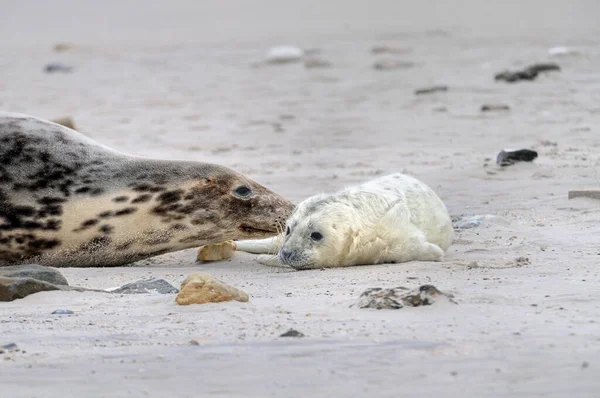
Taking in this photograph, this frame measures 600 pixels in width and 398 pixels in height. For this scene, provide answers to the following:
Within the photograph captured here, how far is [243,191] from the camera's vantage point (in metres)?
5.64

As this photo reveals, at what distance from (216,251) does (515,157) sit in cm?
292

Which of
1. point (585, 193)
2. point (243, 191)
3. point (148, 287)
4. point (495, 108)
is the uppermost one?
point (243, 191)

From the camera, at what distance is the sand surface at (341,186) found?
2.96 m

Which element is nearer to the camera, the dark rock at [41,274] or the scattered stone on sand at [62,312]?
the scattered stone on sand at [62,312]

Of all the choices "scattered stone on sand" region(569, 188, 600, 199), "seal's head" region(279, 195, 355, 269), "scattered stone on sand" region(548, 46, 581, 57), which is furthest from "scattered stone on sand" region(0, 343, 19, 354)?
"scattered stone on sand" region(548, 46, 581, 57)

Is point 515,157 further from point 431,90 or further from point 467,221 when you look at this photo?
point 431,90

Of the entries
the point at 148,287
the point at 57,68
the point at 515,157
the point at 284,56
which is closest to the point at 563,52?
Result: the point at 284,56

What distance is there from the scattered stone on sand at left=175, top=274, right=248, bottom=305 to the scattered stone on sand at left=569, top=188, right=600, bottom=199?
2870 mm

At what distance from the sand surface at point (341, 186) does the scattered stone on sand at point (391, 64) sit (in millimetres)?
146

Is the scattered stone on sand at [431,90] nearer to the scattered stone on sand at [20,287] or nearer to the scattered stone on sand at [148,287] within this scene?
the scattered stone on sand at [148,287]

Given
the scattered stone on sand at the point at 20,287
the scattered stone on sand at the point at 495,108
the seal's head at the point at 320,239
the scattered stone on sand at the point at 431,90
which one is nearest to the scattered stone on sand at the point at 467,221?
the seal's head at the point at 320,239

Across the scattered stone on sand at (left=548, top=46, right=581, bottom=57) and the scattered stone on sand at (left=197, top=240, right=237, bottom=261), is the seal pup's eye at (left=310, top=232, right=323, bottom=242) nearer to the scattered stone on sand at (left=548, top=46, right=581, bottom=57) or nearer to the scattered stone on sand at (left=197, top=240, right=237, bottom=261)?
the scattered stone on sand at (left=197, top=240, right=237, bottom=261)

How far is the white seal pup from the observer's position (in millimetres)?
4898

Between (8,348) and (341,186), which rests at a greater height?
(8,348)
